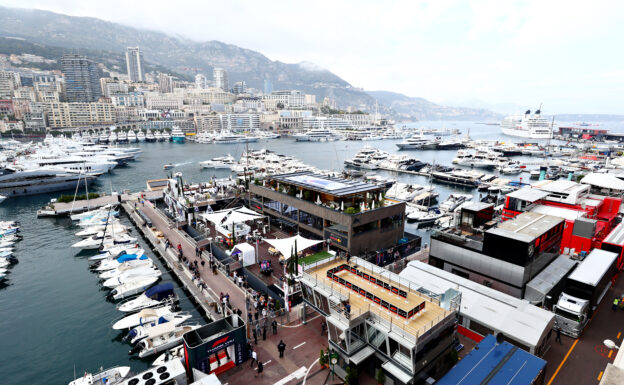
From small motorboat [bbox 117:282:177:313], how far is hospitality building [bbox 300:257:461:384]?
15.2m

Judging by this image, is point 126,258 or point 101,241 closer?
point 126,258

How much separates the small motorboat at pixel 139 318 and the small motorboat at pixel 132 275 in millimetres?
6213

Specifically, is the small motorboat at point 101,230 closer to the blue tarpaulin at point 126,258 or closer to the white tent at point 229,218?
the blue tarpaulin at point 126,258

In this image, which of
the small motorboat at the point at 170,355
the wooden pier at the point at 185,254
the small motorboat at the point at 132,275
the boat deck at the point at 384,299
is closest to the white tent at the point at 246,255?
the wooden pier at the point at 185,254

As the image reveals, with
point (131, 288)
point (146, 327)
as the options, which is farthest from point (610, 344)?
point (131, 288)

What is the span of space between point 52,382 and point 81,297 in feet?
37.1

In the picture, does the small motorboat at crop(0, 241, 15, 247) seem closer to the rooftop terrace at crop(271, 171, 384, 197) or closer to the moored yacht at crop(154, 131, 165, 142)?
the rooftop terrace at crop(271, 171, 384, 197)

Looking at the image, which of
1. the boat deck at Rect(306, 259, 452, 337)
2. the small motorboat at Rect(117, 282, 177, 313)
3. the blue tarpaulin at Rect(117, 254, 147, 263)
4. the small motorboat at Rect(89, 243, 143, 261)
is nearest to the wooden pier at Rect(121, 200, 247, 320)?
the small motorboat at Rect(117, 282, 177, 313)

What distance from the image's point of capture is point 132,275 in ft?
101

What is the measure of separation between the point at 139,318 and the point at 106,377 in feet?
18.7

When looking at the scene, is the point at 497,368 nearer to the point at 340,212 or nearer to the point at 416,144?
the point at 340,212

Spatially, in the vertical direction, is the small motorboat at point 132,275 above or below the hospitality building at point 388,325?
below

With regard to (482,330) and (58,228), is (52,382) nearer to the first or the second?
(482,330)

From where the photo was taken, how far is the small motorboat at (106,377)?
60.5 ft
